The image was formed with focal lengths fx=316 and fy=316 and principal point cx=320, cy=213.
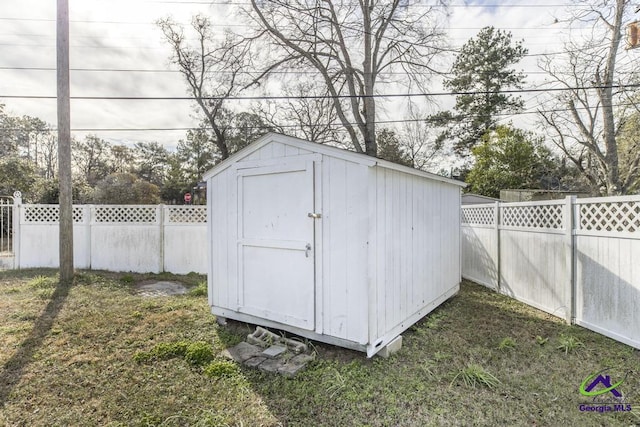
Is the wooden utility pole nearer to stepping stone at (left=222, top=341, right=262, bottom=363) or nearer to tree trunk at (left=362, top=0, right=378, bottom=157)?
stepping stone at (left=222, top=341, right=262, bottom=363)

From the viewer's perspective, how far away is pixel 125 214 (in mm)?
7145

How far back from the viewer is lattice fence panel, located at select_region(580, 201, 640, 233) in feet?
10.2

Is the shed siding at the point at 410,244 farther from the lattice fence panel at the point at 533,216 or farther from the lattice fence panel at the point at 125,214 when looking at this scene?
the lattice fence panel at the point at 125,214

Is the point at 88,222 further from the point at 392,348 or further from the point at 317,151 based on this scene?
the point at 392,348

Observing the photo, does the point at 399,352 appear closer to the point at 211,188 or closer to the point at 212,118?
the point at 211,188

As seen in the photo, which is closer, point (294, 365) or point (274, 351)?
point (294, 365)

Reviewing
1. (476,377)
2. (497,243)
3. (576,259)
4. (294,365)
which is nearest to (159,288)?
(294,365)

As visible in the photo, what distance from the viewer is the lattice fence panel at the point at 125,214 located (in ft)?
23.4

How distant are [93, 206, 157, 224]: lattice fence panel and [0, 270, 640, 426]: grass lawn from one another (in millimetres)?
3031

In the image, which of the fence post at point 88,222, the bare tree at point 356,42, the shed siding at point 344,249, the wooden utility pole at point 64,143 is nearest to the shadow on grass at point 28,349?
the wooden utility pole at point 64,143

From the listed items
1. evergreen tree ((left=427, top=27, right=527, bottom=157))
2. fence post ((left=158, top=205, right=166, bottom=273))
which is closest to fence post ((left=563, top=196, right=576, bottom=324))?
fence post ((left=158, top=205, right=166, bottom=273))

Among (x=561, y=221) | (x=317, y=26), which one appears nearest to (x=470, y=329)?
(x=561, y=221)

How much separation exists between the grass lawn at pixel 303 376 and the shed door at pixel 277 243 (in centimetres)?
52

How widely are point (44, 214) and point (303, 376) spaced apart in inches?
303
